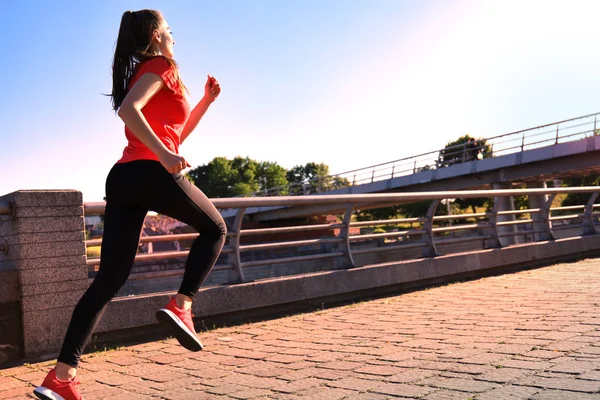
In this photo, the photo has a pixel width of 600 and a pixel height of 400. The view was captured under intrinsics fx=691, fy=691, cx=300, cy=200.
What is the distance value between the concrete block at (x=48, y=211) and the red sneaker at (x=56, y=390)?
8.13ft

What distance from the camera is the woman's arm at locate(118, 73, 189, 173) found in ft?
9.91

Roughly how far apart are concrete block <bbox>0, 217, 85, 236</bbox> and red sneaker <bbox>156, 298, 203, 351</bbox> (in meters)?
2.43

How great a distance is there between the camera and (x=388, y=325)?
5.96m

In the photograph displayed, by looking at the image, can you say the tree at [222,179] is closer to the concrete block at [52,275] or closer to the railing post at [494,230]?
the railing post at [494,230]

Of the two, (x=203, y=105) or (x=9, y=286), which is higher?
(x=203, y=105)

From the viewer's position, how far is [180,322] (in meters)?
3.33

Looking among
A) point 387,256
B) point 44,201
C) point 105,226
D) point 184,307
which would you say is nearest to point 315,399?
point 184,307

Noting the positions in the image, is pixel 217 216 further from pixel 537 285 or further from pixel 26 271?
pixel 537 285

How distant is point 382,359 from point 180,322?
5.28 ft

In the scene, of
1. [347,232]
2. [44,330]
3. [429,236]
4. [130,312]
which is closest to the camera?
[44,330]

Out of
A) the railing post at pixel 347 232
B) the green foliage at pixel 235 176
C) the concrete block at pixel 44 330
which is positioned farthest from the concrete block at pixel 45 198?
the green foliage at pixel 235 176

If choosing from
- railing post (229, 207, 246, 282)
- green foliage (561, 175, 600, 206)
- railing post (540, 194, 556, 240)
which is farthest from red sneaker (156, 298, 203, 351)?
green foliage (561, 175, 600, 206)

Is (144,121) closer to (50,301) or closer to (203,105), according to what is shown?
(203,105)

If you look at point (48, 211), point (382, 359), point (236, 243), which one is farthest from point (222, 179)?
point (382, 359)
